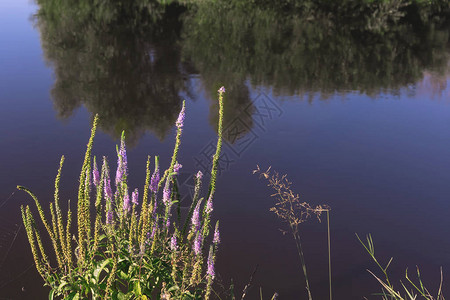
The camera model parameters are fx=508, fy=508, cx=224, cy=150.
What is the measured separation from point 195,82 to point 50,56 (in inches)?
175

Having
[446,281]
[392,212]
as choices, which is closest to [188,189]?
[392,212]

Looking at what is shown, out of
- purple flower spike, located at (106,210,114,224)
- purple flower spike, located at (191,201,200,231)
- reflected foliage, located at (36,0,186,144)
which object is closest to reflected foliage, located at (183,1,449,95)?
reflected foliage, located at (36,0,186,144)

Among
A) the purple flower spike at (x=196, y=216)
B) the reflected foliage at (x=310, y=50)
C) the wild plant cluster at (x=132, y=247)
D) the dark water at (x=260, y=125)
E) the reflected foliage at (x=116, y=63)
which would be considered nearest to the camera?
the wild plant cluster at (x=132, y=247)

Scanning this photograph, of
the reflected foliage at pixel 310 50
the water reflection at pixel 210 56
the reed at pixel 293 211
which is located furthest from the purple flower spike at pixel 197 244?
the reflected foliage at pixel 310 50

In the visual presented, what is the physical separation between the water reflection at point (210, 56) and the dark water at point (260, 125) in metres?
0.07

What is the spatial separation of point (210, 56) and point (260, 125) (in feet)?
18.5

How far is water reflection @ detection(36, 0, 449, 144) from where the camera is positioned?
34.7ft

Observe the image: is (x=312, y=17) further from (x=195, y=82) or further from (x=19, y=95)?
(x=19, y=95)

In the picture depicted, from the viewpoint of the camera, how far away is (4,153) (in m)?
7.66

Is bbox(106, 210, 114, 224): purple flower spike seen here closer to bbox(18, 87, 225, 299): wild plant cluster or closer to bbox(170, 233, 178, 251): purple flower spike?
bbox(18, 87, 225, 299): wild plant cluster

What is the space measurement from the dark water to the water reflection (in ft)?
0.22

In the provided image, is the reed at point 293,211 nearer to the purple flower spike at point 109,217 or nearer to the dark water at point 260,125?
the dark water at point 260,125

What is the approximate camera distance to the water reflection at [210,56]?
1059 cm

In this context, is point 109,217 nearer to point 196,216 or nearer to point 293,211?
point 196,216
